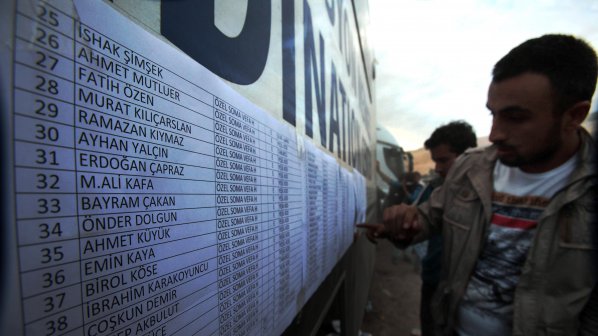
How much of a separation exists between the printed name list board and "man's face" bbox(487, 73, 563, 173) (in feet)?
3.35

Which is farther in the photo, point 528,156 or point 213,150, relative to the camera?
point 528,156

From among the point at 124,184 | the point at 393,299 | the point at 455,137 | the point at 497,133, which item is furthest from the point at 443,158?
the point at 393,299

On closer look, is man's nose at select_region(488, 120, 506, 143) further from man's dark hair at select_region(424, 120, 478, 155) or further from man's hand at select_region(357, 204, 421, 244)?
man's dark hair at select_region(424, 120, 478, 155)

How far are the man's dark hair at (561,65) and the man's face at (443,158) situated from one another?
90cm

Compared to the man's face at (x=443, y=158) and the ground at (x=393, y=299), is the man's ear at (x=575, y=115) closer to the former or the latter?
the man's face at (x=443, y=158)

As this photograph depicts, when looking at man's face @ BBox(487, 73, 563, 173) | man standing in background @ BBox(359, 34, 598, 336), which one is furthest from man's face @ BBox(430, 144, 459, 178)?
man's face @ BBox(487, 73, 563, 173)

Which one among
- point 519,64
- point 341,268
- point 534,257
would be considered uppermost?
point 519,64

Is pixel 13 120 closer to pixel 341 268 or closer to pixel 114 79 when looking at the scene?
pixel 114 79

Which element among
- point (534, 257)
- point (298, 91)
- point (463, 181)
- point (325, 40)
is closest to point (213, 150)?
point (298, 91)

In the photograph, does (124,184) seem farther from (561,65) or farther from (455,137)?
(455,137)

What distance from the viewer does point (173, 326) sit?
24 centimetres

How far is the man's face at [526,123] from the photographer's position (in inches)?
36.1

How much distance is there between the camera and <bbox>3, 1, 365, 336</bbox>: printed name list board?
0.49ft

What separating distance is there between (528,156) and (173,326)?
1.20 m
